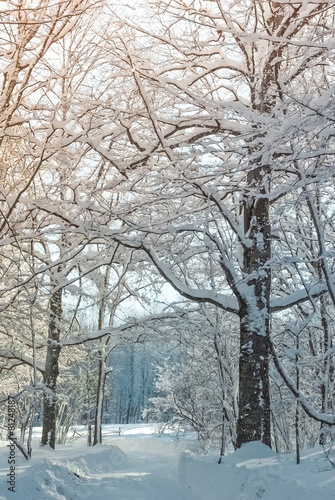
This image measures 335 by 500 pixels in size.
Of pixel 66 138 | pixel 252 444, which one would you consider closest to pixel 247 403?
pixel 252 444

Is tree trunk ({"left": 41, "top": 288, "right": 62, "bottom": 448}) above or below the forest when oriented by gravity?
below

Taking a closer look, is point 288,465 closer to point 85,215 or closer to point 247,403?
point 247,403

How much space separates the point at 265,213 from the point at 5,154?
582 centimetres

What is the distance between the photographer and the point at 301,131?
168 inches

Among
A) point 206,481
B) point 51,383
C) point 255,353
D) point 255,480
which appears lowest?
point 206,481

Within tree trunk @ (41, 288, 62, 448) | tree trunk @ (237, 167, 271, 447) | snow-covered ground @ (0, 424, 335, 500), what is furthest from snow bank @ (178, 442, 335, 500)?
tree trunk @ (41, 288, 62, 448)

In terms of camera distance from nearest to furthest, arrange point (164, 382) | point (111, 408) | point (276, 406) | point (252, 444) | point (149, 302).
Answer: point (252, 444) → point (149, 302) → point (276, 406) → point (164, 382) → point (111, 408)

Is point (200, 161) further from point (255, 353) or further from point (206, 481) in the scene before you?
point (206, 481)

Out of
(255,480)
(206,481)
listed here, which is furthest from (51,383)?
(255,480)

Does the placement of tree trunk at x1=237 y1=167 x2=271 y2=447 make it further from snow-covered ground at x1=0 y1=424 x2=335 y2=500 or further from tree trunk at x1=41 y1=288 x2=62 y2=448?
tree trunk at x1=41 y1=288 x2=62 y2=448

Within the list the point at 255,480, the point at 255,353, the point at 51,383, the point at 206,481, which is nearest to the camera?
the point at 255,480

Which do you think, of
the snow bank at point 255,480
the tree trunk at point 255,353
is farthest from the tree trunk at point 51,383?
the tree trunk at point 255,353

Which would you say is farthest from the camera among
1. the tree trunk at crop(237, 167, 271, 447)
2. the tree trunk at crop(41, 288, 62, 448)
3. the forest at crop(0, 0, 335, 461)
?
the tree trunk at crop(41, 288, 62, 448)

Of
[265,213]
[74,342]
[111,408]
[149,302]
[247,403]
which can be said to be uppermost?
[265,213]
